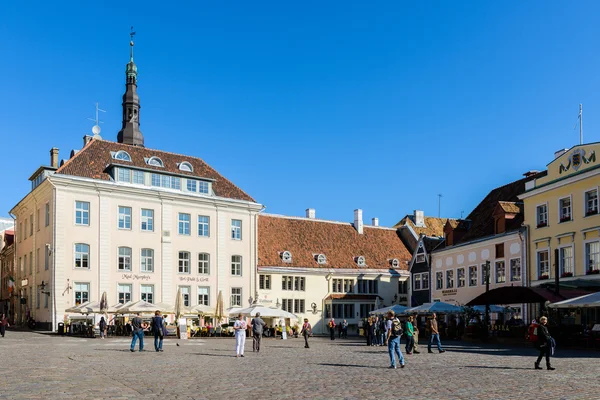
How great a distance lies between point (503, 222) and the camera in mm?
45125

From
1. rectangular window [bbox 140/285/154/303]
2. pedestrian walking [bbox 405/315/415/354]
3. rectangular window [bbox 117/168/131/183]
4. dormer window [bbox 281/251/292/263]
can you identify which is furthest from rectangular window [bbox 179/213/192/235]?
pedestrian walking [bbox 405/315/415/354]

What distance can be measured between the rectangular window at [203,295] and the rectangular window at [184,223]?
14.5ft

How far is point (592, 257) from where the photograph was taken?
37000 mm

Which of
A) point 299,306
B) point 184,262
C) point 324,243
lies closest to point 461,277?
point 299,306

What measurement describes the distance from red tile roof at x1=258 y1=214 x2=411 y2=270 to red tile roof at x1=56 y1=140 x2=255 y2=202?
466 centimetres

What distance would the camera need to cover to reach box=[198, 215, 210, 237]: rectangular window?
57.0 m

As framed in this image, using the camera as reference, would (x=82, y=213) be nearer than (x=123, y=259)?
Yes

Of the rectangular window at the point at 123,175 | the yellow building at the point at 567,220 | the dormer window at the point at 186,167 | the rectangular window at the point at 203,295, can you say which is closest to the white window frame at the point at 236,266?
the rectangular window at the point at 203,295

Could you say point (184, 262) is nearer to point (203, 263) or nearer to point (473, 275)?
point (203, 263)

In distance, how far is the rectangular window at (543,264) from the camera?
133ft

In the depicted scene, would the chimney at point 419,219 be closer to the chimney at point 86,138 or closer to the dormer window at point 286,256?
the dormer window at point 286,256

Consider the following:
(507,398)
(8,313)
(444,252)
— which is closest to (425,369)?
(507,398)

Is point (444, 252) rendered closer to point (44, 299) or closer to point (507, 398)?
point (44, 299)

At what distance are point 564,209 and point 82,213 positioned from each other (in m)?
31.6
